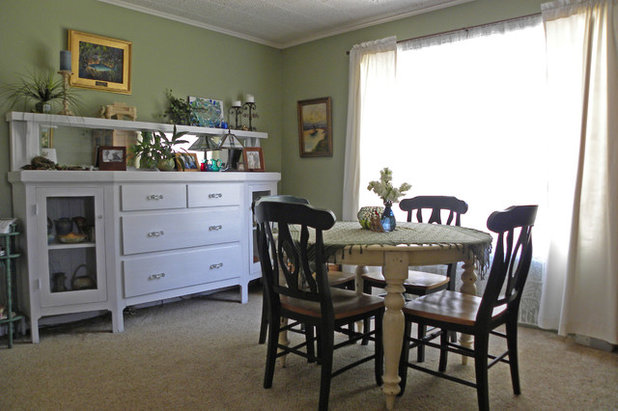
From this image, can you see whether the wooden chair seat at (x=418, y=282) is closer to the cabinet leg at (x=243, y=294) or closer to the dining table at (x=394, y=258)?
the dining table at (x=394, y=258)

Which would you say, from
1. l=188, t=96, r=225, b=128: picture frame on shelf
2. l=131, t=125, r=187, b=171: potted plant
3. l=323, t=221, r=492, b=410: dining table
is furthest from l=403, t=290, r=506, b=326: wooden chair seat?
l=188, t=96, r=225, b=128: picture frame on shelf

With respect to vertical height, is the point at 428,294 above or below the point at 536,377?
above

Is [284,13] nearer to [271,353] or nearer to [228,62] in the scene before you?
[228,62]

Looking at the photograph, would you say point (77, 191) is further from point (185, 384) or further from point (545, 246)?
point (545, 246)

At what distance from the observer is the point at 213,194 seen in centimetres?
375

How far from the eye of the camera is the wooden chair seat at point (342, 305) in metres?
2.19

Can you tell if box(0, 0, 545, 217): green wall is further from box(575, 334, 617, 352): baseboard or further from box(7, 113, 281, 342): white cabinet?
box(575, 334, 617, 352): baseboard

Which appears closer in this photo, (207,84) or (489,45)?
(489,45)

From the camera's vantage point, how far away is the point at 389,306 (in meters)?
2.19

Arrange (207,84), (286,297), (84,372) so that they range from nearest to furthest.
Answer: (286,297) → (84,372) → (207,84)

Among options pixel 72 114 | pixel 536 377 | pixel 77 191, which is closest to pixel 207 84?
pixel 72 114

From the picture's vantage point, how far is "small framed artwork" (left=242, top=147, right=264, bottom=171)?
A: 4.23 m

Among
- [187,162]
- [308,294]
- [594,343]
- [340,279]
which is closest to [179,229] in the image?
[187,162]

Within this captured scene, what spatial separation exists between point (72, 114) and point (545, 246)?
3.52 m
